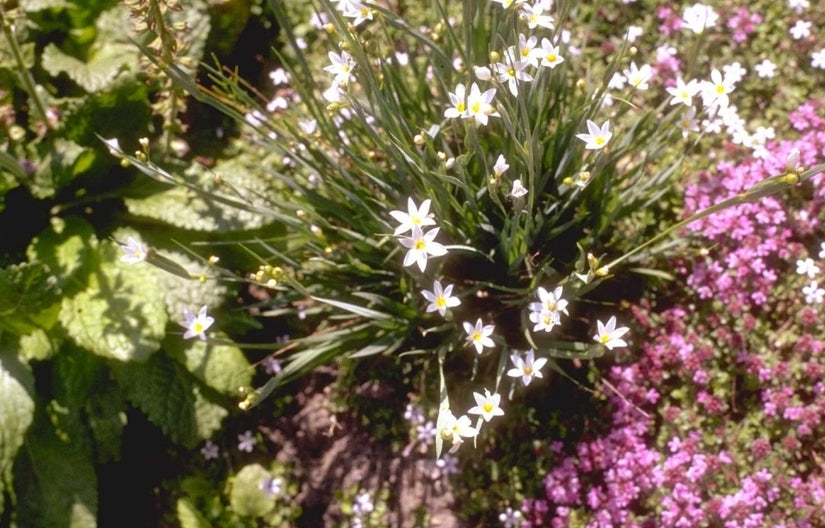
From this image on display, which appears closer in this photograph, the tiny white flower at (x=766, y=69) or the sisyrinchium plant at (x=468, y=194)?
the sisyrinchium plant at (x=468, y=194)

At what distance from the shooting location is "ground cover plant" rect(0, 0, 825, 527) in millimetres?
3133

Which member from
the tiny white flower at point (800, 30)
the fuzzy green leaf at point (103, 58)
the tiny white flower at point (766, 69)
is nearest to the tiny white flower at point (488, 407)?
the tiny white flower at point (766, 69)

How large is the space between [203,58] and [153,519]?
2.33 m

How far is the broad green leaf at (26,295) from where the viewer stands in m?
3.16

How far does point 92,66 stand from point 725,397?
10.9ft

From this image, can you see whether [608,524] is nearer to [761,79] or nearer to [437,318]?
[437,318]

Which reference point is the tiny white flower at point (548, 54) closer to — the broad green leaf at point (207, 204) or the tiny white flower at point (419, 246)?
the tiny white flower at point (419, 246)

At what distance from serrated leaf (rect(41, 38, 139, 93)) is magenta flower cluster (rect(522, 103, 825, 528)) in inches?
105

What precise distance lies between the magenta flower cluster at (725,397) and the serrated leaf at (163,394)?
1.53 m

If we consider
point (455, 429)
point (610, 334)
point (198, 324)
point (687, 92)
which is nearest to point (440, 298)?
point (455, 429)

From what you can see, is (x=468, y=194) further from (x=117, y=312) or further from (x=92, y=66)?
(x=92, y=66)

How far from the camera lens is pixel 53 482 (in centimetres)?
362

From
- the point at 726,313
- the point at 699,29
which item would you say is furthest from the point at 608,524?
the point at 699,29

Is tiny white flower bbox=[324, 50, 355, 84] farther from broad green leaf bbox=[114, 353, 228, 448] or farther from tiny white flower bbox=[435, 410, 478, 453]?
broad green leaf bbox=[114, 353, 228, 448]
